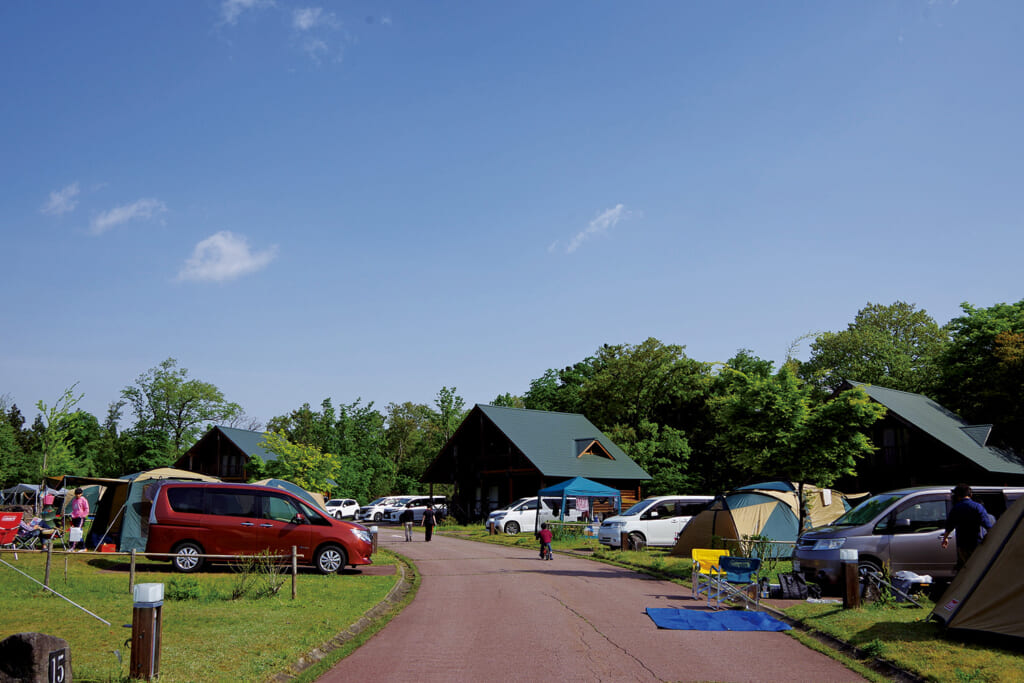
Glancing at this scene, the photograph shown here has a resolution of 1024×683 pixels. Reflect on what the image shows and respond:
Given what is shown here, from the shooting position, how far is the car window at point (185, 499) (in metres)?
16.7

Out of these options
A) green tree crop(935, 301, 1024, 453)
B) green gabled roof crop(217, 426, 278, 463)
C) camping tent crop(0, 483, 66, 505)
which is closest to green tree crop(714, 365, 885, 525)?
green tree crop(935, 301, 1024, 453)

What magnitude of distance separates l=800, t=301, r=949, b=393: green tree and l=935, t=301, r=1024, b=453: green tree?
703 centimetres

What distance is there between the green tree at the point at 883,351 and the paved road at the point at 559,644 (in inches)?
1726

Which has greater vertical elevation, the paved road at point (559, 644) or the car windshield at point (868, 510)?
the car windshield at point (868, 510)

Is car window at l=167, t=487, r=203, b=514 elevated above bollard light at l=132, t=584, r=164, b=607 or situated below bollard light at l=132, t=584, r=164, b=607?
above

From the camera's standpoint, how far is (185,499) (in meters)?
16.8

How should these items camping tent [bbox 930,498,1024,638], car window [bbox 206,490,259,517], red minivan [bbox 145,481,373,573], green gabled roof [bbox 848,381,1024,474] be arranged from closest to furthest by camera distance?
camping tent [bbox 930,498,1024,638]
red minivan [bbox 145,481,373,573]
car window [bbox 206,490,259,517]
green gabled roof [bbox 848,381,1024,474]

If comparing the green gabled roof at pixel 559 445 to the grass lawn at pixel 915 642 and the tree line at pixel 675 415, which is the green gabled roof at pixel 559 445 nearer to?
the tree line at pixel 675 415

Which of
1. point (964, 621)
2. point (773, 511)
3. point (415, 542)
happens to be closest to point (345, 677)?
point (964, 621)

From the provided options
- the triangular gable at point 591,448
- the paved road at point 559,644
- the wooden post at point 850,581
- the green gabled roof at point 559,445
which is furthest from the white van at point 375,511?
the wooden post at point 850,581

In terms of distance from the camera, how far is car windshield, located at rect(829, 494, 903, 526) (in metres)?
14.7

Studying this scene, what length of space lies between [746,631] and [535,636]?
10.2 ft

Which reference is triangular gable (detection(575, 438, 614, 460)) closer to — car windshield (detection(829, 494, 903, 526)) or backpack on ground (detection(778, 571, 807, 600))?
car windshield (detection(829, 494, 903, 526))

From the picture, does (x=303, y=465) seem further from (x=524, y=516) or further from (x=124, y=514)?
(x=124, y=514)
